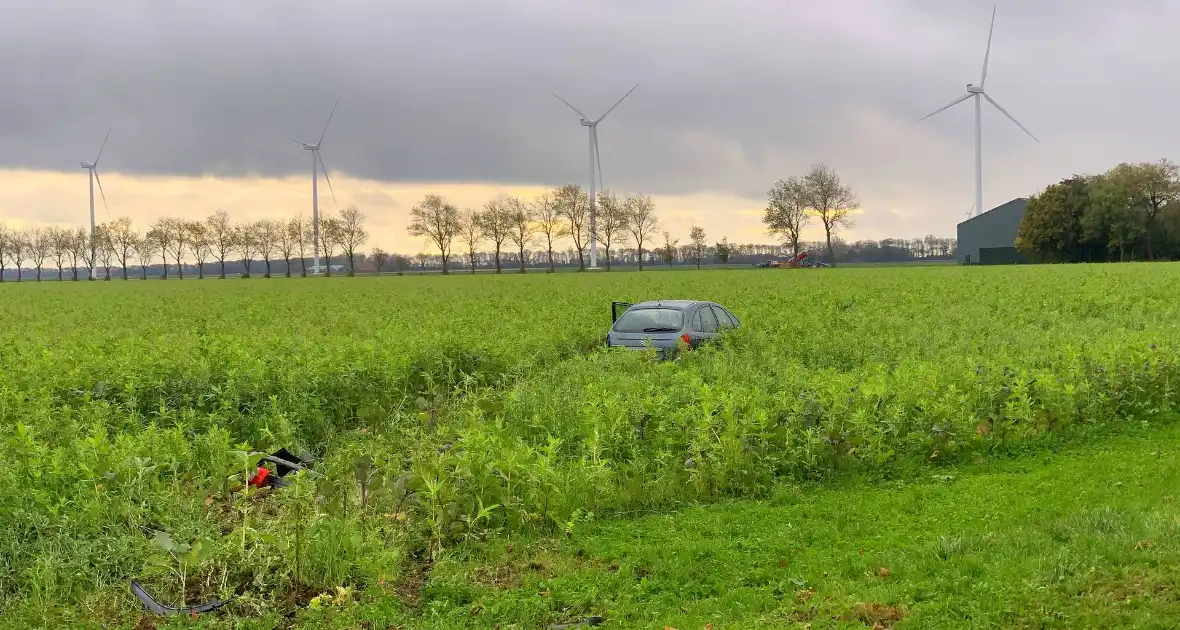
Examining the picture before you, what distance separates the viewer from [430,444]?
980 centimetres

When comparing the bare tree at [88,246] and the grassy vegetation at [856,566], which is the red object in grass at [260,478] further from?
the bare tree at [88,246]

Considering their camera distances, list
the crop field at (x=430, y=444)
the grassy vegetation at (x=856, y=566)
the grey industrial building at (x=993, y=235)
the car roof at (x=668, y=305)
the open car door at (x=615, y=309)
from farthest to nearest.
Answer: the grey industrial building at (x=993, y=235) < the open car door at (x=615, y=309) < the car roof at (x=668, y=305) < the crop field at (x=430, y=444) < the grassy vegetation at (x=856, y=566)

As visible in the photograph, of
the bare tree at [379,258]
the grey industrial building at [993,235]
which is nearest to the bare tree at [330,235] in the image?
the bare tree at [379,258]

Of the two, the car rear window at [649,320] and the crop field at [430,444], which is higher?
the car rear window at [649,320]

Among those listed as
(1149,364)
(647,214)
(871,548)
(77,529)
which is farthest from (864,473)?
(647,214)

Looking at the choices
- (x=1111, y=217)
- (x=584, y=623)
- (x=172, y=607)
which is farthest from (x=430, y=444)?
(x=1111, y=217)

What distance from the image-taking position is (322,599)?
5.86 metres

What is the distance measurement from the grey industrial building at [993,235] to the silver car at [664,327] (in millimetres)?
100180

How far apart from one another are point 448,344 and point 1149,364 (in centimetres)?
1155

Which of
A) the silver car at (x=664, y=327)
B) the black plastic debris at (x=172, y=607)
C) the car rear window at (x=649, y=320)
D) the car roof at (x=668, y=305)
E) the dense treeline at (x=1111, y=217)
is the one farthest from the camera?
the dense treeline at (x=1111, y=217)

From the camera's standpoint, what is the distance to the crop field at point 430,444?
20.2 ft

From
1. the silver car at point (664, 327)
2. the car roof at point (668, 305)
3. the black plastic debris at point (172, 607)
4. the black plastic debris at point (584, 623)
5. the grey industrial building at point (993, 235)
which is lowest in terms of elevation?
the black plastic debris at point (584, 623)

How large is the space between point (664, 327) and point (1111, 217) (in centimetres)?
9280

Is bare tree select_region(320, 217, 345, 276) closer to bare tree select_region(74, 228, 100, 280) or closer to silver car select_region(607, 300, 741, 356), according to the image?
bare tree select_region(74, 228, 100, 280)
